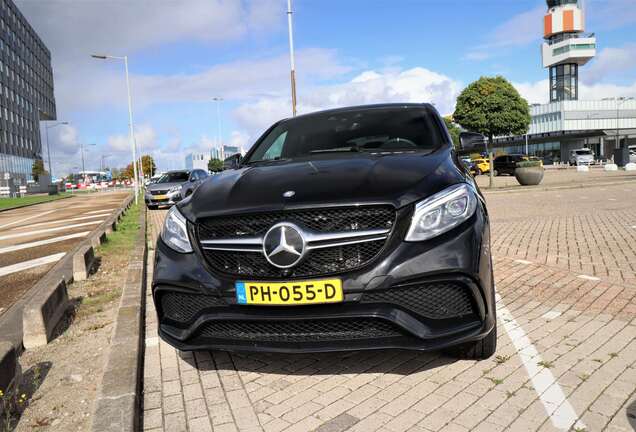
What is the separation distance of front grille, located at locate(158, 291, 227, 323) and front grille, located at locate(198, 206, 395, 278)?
7.0 inches

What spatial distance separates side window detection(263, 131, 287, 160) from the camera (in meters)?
4.24

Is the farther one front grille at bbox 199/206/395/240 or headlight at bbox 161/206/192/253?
headlight at bbox 161/206/192/253

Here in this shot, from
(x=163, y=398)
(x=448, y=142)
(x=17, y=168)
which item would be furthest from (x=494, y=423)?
(x=17, y=168)

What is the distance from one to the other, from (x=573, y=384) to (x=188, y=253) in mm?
2197

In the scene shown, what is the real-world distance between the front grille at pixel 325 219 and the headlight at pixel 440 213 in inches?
5.1

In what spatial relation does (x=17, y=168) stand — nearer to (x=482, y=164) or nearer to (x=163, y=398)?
(x=482, y=164)

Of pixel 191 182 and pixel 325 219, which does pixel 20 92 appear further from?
pixel 325 219

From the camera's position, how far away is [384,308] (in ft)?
8.32

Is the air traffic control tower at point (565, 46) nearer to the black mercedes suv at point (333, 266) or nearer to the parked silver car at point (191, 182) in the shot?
the parked silver car at point (191, 182)

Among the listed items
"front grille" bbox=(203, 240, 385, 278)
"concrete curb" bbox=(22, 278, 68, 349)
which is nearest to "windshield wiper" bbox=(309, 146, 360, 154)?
"front grille" bbox=(203, 240, 385, 278)

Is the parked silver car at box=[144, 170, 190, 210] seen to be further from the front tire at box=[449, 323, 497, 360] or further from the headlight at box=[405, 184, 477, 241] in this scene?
the headlight at box=[405, 184, 477, 241]

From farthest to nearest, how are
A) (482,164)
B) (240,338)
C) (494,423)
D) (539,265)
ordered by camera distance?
(482,164)
(539,265)
(240,338)
(494,423)

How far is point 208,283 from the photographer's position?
9.02 ft

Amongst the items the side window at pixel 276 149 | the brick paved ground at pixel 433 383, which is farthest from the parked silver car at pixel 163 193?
the brick paved ground at pixel 433 383
